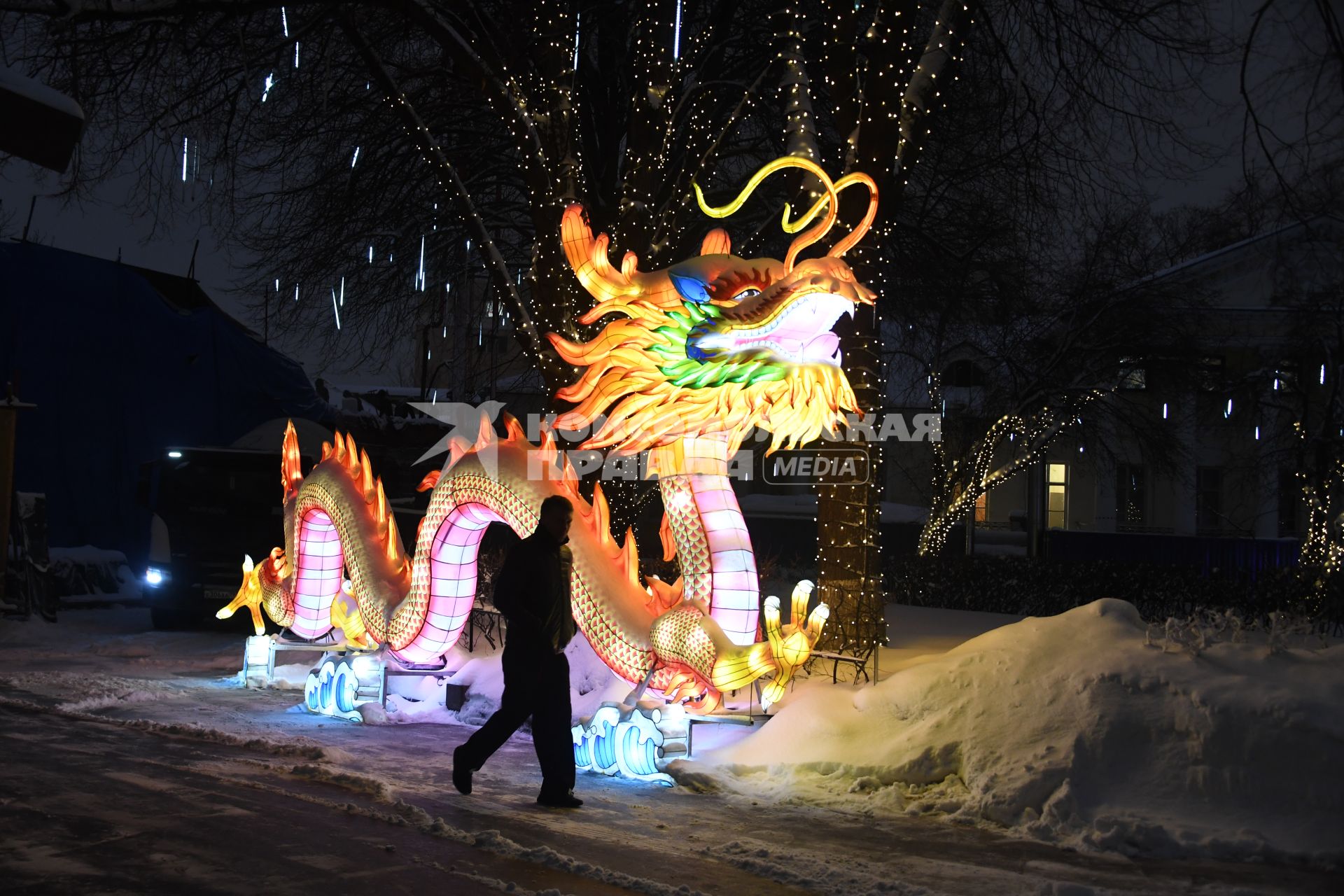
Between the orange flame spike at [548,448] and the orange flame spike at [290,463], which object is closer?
the orange flame spike at [548,448]

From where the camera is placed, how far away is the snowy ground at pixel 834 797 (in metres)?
5.01

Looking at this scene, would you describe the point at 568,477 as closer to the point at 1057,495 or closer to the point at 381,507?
the point at 381,507

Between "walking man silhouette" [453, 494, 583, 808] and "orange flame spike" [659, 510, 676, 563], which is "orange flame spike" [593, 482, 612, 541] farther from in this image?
"walking man silhouette" [453, 494, 583, 808]

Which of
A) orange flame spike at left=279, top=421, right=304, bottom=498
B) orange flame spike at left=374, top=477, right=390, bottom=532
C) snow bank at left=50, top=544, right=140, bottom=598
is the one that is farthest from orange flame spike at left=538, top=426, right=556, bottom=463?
snow bank at left=50, top=544, right=140, bottom=598

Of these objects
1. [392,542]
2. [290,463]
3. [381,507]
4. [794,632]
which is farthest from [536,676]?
[290,463]

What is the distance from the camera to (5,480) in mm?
14625

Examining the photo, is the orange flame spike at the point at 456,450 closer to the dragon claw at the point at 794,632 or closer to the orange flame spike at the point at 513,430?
the orange flame spike at the point at 513,430

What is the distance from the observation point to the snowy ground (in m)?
5.01

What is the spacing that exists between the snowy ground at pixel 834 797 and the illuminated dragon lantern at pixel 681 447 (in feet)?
2.34

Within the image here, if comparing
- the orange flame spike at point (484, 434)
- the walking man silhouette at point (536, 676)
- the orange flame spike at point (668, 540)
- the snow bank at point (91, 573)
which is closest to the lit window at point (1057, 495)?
the snow bank at point (91, 573)

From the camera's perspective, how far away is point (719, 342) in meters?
7.21

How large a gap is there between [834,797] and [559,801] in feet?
5.05

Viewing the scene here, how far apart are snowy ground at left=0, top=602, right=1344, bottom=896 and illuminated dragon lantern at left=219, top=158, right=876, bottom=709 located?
714mm

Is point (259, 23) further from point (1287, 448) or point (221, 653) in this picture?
point (1287, 448)
